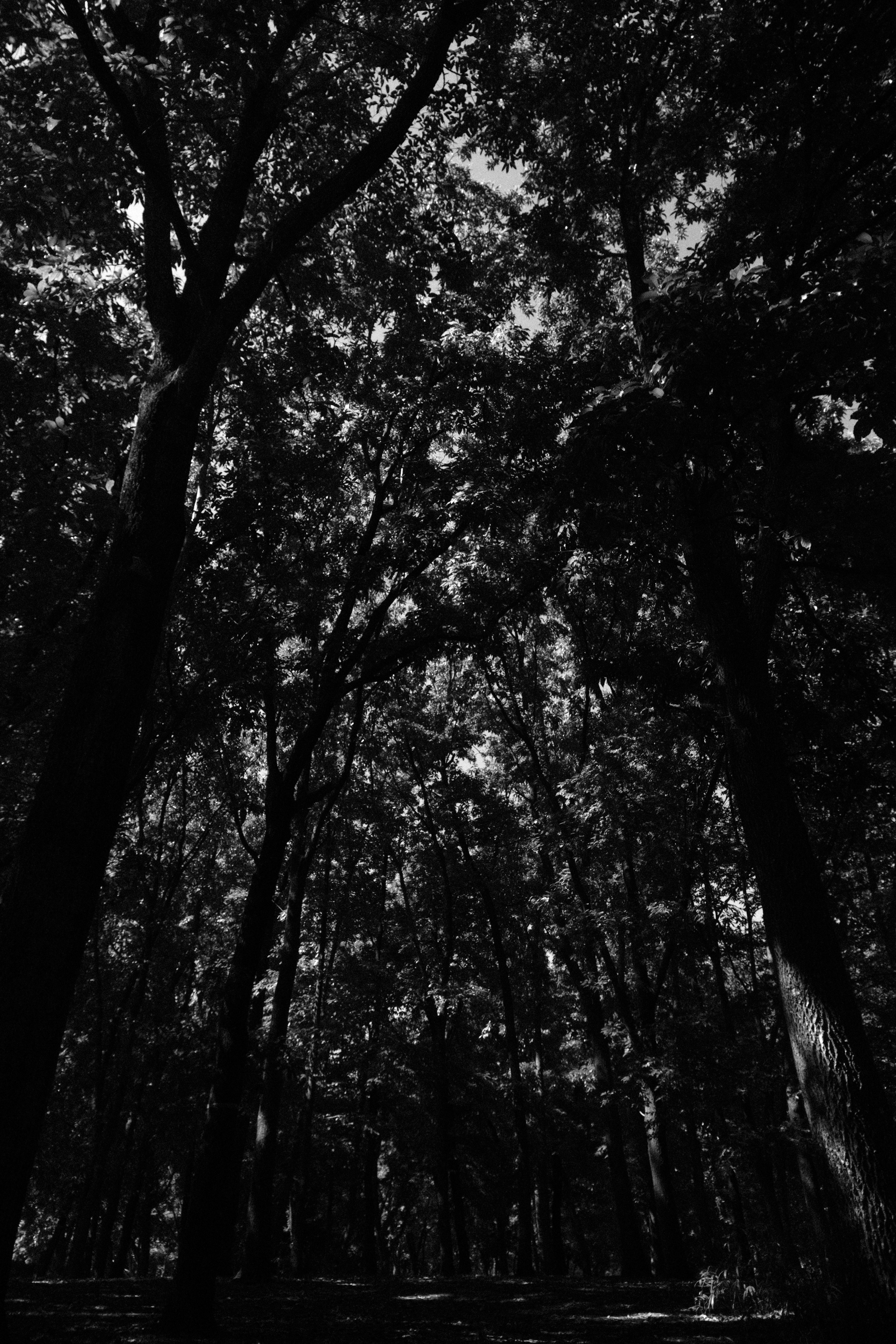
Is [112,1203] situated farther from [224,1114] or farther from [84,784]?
[84,784]

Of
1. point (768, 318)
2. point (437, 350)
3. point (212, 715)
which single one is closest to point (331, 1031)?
point (212, 715)

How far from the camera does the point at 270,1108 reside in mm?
15820

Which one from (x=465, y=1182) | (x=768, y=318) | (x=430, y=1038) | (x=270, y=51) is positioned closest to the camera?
(x=768, y=318)

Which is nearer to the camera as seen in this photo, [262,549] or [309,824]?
[262,549]

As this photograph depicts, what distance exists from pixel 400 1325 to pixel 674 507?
9967mm

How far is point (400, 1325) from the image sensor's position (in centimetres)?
951

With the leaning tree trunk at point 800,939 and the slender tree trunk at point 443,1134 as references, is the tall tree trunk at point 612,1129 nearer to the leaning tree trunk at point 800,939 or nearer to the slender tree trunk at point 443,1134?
the slender tree trunk at point 443,1134

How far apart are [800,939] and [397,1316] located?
316 inches

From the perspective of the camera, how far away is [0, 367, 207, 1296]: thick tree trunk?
12.1 feet

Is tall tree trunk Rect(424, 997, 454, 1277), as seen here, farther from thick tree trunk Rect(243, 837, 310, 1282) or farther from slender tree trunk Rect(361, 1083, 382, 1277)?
thick tree trunk Rect(243, 837, 310, 1282)

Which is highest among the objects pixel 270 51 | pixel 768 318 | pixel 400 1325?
pixel 270 51

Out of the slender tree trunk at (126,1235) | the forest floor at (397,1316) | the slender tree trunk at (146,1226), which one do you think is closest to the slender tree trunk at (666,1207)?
the forest floor at (397,1316)

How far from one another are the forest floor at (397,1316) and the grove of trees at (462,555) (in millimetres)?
922

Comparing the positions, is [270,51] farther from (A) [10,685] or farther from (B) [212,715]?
(A) [10,685]
